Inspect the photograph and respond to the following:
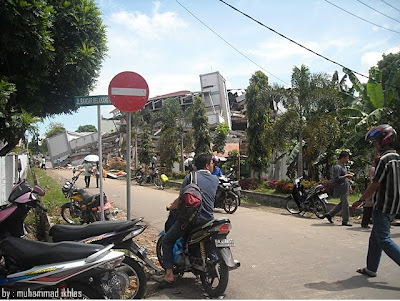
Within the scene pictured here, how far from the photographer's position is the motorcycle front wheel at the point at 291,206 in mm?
10992

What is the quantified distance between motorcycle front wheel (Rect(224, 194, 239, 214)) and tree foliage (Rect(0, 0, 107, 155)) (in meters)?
6.01

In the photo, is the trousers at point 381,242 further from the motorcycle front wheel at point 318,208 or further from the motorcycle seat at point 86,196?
the motorcycle seat at point 86,196

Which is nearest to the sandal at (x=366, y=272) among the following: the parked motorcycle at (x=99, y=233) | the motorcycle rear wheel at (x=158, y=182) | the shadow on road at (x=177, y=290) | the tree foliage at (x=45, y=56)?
the shadow on road at (x=177, y=290)

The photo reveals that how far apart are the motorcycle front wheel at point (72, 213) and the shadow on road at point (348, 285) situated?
6.23 metres

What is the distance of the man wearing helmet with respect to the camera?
4.14 meters

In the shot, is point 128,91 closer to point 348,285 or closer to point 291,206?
point 348,285

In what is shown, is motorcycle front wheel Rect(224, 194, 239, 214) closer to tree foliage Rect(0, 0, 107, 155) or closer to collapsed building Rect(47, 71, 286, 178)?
tree foliage Rect(0, 0, 107, 155)

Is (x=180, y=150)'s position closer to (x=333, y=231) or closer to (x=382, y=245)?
(x=333, y=231)

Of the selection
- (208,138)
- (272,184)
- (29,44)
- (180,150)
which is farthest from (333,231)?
(180,150)

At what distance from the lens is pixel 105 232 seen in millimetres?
3793

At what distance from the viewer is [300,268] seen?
4.95 m

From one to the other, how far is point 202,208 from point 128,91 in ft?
6.80

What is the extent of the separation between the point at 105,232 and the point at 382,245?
132 inches

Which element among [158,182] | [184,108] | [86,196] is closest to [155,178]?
[158,182]
